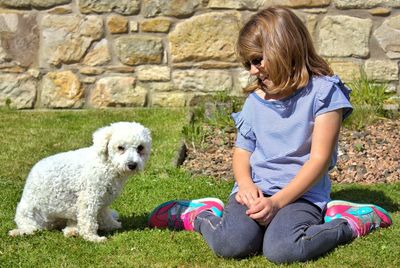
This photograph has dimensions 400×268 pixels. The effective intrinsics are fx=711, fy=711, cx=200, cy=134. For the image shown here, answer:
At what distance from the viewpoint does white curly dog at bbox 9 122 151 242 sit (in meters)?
3.95

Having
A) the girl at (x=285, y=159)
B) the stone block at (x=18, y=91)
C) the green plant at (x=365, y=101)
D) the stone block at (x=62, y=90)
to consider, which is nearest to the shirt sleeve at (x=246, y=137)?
the girl at (x=285, y=159)

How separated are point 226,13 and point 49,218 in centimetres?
408

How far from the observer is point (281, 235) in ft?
12.3

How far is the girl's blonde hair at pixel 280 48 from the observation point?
3.92 meters

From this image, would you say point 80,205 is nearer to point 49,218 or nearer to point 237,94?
point 49,218

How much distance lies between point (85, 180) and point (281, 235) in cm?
116

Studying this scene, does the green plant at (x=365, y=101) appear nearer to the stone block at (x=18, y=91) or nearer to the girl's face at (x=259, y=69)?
the girl's face at (x=259, y=69)

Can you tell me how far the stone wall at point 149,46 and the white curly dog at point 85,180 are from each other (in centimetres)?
372

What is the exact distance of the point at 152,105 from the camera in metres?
7.91

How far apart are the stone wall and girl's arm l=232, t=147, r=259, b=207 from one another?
357 cm

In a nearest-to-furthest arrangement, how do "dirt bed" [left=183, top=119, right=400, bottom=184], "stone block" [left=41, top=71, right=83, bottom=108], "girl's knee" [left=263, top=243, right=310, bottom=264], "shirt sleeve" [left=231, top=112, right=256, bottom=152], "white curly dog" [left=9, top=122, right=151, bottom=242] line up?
"girl's knee" [left=263, top=243, right=310, bottom=264] → "white curly dog" [left=9, top=122, right=151, bottom=242] → "shirt sleeve" [left=231, top=112, right=256, bottom=152] → "dirt bed" [left=183, top=119, right=400, bottom=184] → "stone block" [left=41, top=71, right=83, bottom=108]

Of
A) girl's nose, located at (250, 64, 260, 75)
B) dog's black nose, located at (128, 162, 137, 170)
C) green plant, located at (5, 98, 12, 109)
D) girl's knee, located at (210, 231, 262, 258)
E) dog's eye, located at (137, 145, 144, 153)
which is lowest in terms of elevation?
green plant, located at (5, 98, 12, 109)

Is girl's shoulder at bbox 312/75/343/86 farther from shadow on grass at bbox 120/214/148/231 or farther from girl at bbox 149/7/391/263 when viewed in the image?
shadow on grass at bbox 120/214/148/231

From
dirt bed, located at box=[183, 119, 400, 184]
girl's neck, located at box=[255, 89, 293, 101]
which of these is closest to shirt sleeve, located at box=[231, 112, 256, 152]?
girl's neck, located at box=[255, 89, 293, 101]
